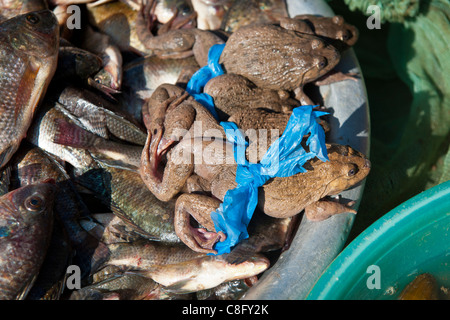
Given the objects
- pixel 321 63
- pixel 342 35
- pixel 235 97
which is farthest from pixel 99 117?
pixel 342 35

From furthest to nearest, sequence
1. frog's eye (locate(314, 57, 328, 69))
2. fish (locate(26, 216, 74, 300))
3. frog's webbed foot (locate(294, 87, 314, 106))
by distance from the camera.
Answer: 1. frog's webbed foot (locate(294, 87, 314, 106))
2. frog's eye (locate(314, 57, 328, 69))
3. fish (locate(26, 216, 74, 300))

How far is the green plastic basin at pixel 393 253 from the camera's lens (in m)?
2.25

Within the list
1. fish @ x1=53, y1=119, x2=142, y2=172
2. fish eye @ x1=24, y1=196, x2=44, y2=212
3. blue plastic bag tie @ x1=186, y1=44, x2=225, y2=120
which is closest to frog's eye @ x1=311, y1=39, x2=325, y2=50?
blue plastic bag tie @ x1=186, y1=44, x2=225, y2=120

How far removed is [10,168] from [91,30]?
161 centimetres

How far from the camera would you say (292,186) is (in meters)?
2.66

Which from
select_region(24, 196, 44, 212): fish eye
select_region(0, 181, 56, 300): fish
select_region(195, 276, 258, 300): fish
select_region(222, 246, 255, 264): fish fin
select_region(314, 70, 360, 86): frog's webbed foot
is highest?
select_region(314, 70, 360, 86): frog's webbed foot

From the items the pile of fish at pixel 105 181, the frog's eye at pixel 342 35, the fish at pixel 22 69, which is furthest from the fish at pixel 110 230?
the frog's eye at pixel 342 35

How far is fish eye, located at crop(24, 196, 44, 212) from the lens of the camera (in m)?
2.62

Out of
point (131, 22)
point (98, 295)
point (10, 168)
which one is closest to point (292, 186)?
point (98, 295)

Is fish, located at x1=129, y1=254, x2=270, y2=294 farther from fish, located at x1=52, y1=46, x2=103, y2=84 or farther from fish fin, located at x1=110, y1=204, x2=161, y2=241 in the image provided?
fish, located at x1=52, y1=46, x2=103, y2=84

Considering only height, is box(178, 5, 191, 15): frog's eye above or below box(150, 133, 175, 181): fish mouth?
above

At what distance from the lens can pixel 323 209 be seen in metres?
2.63

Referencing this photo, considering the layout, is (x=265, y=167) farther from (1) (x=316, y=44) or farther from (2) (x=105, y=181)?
(2) (x=105, y=181)

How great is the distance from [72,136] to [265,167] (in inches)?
60.0
